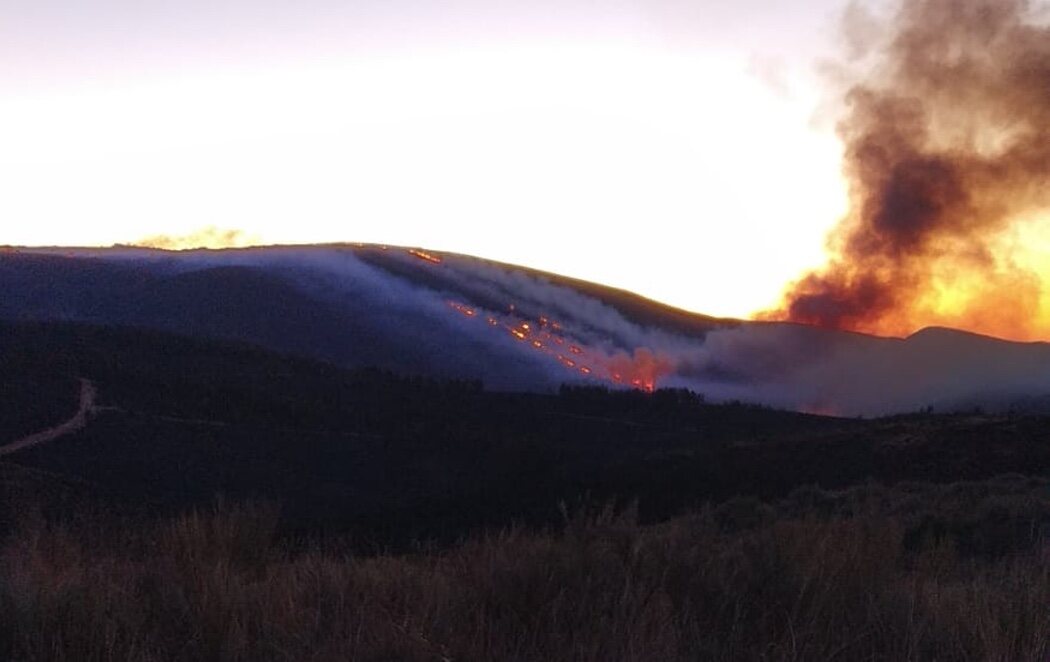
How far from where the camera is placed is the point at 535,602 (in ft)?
18.2

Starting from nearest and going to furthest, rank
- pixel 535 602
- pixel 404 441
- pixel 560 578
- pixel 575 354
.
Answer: pixel 535 602, pixel 560 578, pixel 404 441, pixel 575 354

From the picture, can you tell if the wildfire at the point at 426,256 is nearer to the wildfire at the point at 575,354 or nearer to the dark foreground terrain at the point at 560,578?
the wildfire at the point at 575,354

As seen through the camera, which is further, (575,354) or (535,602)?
(575,354)

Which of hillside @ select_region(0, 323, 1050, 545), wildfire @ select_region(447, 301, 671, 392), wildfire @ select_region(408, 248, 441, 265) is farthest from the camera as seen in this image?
wildfire @ select_region(408, 248, 441, 265)

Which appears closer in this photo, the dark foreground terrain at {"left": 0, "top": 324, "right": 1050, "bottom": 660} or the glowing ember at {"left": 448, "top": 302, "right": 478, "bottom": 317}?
the dark foreground terrain at {"left": 0, "top": 324, "right": 1050, "bottom": 660}

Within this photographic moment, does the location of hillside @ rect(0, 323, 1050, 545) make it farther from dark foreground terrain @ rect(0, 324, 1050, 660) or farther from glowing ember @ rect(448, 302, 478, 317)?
glowing ember @ rect(448, 302, 478, 317)

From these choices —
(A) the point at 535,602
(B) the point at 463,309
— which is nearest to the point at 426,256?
(B) the point at 463,309

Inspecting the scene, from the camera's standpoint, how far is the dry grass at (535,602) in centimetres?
485

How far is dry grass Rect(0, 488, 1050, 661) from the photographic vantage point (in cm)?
485

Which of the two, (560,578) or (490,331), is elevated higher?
(490,331)

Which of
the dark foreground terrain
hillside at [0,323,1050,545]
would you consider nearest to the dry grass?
the dark foreground terrain

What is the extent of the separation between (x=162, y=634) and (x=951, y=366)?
80.8 metres

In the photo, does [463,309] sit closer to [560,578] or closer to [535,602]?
[560,578]

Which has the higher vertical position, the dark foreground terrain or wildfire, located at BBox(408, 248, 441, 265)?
wildfire, located at BBox(408, 248, 441, 265)
